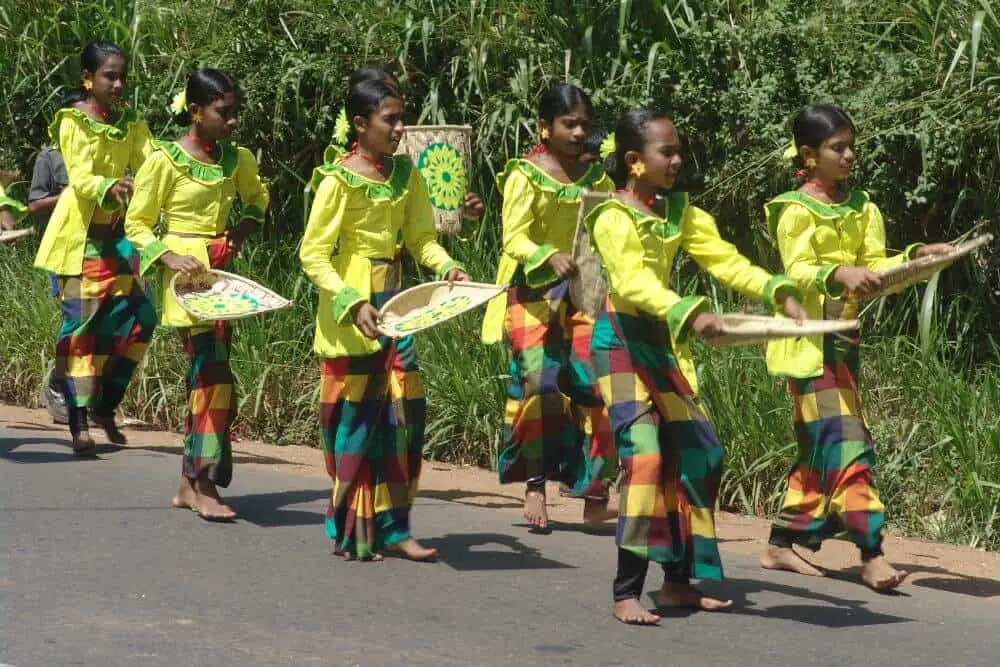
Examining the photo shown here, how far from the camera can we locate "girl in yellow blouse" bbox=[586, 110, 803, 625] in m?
6.28

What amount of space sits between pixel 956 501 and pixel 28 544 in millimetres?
4016

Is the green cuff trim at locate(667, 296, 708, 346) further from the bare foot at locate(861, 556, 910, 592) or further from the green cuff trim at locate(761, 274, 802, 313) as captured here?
the bare foot at locate(861, 556, 910, 592)

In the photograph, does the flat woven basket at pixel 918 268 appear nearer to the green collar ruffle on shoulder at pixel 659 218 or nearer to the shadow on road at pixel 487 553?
the green collar ruffle on shoulder at pixel 659 218

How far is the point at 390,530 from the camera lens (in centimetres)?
736

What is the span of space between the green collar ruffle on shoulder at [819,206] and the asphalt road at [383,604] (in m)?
1.43

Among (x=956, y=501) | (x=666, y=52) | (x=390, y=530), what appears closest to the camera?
(x=390, y=530)

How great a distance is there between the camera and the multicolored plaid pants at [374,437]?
23.9ft

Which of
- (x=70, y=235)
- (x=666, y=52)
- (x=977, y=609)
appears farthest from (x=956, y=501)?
(x=70, y=235)

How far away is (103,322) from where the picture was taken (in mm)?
10164

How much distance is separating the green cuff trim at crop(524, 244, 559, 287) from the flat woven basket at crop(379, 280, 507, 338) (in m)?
0.93

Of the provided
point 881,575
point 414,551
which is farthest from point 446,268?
point 881,575

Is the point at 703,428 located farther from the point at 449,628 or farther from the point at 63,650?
the point at 63,650

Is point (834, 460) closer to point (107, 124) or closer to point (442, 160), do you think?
point (442, 160)

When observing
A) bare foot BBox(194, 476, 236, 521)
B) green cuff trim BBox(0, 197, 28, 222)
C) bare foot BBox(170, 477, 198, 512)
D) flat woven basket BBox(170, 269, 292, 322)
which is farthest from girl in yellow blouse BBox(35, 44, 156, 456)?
flat woven basket BBox(170, 269, 292, 322)
